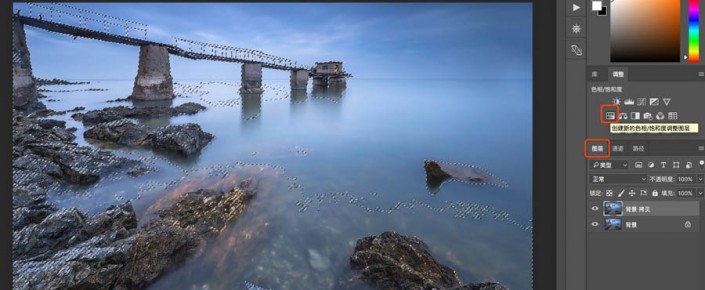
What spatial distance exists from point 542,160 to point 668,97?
1.37m

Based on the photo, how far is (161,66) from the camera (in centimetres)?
4825

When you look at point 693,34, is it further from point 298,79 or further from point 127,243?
point 298,79

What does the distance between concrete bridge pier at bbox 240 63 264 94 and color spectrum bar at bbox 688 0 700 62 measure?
75.1 meters

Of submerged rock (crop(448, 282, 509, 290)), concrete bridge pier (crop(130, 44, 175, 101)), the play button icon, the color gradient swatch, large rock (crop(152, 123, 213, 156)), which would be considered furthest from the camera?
concrete bridge pier (crop(130, 44, 175, 101))

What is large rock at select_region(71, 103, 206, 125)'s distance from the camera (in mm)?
27688

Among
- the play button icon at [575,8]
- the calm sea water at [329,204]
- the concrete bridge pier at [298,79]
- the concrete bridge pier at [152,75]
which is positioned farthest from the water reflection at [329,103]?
the play button icon at [575,8]

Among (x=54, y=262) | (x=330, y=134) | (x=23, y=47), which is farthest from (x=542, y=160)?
(x=23, y=47)

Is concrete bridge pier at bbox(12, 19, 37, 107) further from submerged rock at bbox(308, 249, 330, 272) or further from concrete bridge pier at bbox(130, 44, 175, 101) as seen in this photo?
submerged rock at bbox(308, 249, 330, 272)

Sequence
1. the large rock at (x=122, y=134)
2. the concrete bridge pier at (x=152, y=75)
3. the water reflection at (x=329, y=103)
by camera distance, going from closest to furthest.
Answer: the large rock at (x=122, y=134) < the concrete bridge pier at (x=152, y=75) < the water reflection at (x=329, y=103)

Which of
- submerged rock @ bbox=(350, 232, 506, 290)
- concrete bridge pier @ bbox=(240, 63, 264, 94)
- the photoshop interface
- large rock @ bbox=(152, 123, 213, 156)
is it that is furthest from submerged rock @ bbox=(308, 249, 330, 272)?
concrete bridge pier @ bbox=(240, 63, 264, 94)

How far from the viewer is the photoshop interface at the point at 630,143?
298cm

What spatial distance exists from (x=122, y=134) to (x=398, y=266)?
21.2 meters

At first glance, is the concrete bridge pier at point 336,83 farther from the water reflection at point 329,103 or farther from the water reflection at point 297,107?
the water reflection at point 297,107

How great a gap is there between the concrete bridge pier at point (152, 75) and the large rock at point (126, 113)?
36.3 ft
